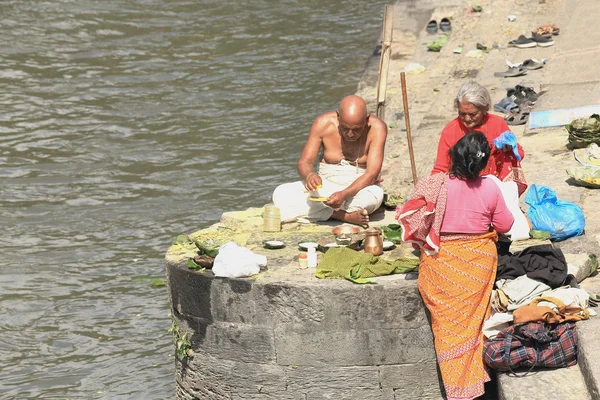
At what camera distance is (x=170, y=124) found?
46.9 ft

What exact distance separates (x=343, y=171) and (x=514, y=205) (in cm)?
167

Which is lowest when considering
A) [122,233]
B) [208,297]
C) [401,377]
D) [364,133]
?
[122,233]

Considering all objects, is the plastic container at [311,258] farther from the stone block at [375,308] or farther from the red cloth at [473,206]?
the red cloth at [473,206]

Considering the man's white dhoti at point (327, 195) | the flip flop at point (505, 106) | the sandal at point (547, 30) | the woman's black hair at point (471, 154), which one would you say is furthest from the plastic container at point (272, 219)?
the sandal at point (547, 30)

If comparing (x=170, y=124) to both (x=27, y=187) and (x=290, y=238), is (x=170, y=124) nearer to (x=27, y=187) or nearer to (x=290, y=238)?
(x=27, y=187)

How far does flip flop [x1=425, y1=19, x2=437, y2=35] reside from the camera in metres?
15.6

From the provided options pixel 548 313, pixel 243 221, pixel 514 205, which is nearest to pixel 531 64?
pixel 243 221

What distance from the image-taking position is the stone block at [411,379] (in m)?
6.33

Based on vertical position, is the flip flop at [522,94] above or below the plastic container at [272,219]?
below

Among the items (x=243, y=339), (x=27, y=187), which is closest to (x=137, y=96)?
(x=27, y=187)

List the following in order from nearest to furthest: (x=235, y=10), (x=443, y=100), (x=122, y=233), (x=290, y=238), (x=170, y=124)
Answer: (x=290, y=238) < (x=122, y=233) < (x=443, y=100) < (x=170, y=124) < (x=235, y=10)

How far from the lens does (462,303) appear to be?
19.2ft

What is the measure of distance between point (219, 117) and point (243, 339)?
8258 millimetres

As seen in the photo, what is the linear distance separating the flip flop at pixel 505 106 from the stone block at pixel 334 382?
542 cm
